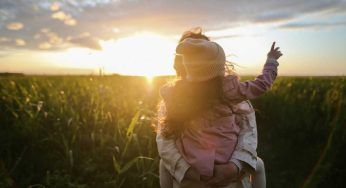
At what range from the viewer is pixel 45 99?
6.88 meters

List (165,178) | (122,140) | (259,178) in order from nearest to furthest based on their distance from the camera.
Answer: (259,178), (165,178), (122,140)

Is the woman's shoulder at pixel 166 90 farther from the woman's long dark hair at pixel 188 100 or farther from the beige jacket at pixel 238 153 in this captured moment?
the beige jacket at pixel 238 153

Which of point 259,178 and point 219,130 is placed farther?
Answer: point 259,178

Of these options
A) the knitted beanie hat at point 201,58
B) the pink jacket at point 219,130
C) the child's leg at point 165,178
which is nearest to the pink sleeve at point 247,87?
the pink jacket at point 219,130

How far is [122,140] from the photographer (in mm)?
5074

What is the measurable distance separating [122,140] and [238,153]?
241cm

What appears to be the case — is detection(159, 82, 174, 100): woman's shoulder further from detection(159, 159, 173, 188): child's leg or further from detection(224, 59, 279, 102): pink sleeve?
detection(159, 159, 173, 188): child's leg

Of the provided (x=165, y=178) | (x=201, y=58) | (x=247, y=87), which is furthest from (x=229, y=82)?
(x=165, y=178)

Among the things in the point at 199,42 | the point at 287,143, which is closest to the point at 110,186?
the point at 199,42

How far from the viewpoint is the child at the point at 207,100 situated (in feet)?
9.59

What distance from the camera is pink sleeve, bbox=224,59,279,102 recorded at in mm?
2949

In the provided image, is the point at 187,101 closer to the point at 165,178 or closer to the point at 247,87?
the point at 247,87

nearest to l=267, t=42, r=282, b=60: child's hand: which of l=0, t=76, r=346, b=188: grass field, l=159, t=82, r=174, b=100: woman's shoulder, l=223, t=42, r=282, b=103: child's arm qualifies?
l=223, t=42, r=282, b=103: child's arm

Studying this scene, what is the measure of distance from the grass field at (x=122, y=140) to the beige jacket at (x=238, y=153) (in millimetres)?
1235
